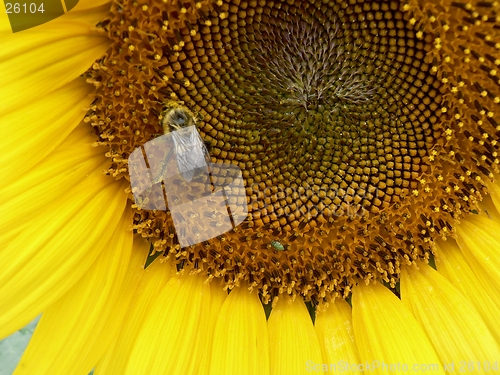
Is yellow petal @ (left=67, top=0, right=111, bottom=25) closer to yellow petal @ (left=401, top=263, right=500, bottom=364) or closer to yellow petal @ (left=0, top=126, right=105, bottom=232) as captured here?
yellow petal @ (left=0, top=126, right=105, bottom=232)

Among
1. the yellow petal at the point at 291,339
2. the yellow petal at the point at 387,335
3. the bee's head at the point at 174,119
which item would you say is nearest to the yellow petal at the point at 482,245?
the yellow petal at the point at 387,335

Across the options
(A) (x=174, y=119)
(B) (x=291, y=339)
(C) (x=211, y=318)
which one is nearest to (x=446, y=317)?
(B) (x=291, y=339)

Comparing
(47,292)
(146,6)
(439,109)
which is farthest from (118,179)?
(439,109)

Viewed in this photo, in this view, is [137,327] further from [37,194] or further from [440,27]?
[440,27]

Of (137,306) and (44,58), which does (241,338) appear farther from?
(44,58)

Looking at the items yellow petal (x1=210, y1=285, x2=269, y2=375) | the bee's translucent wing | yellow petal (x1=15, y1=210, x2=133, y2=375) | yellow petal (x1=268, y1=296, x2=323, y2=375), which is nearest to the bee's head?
the bee's translucent wing

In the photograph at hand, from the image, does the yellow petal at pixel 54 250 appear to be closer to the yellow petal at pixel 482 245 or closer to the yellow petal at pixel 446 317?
the yellow petal at pixel 446 317
